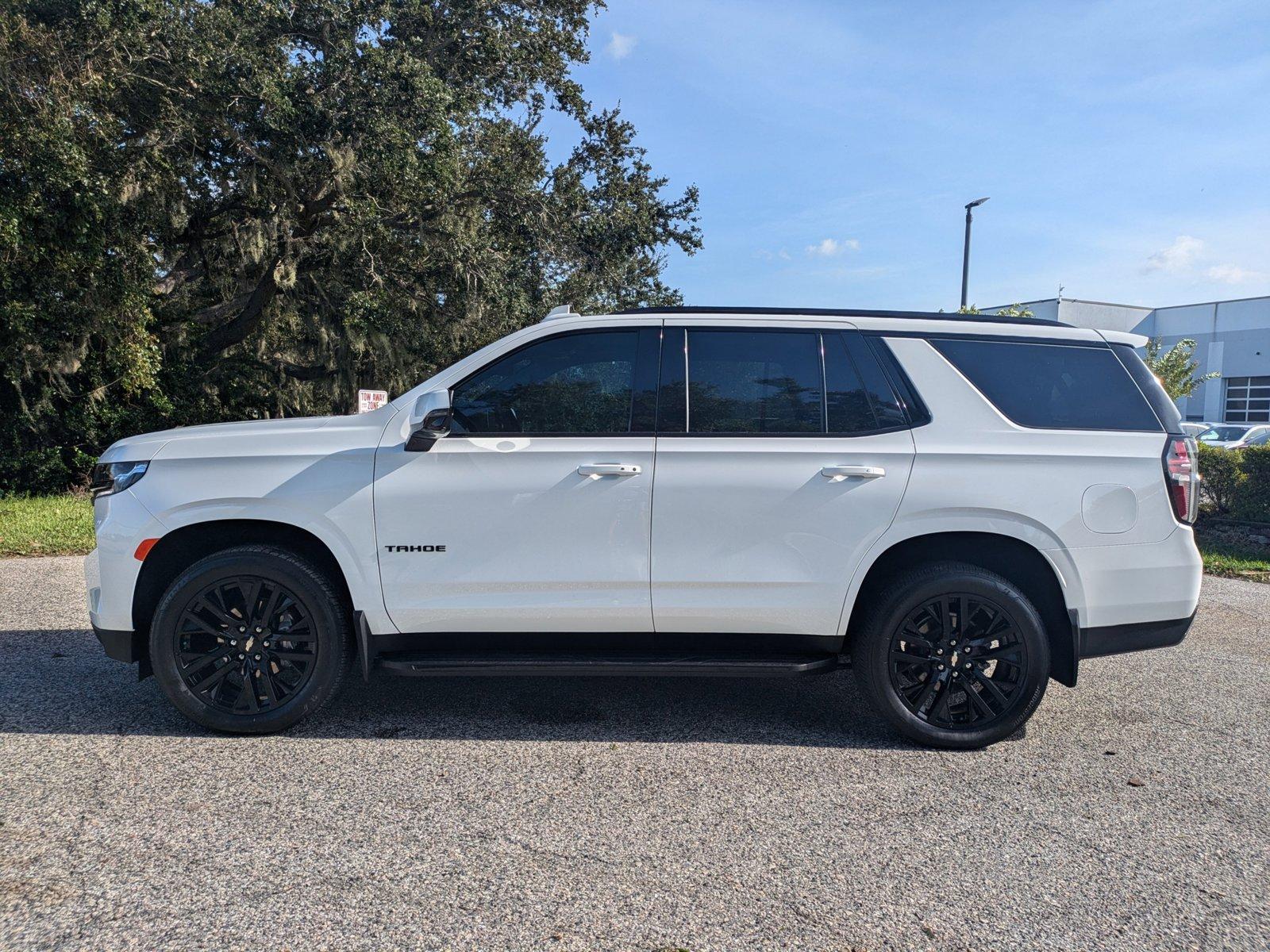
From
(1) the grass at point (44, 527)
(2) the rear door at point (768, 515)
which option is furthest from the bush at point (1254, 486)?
(1) the grass at point (44, 527)

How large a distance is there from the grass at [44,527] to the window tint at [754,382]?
26.2ft

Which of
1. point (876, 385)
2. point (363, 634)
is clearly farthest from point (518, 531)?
point (876, 385)

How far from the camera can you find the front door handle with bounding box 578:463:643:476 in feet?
13.1

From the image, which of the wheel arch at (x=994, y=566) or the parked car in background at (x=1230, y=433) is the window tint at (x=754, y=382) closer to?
the wheel arch at (x=994, y=566)

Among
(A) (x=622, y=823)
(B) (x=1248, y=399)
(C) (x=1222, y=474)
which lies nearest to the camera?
(A) (x=622, y=823)

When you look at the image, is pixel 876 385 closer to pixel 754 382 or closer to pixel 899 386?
pixel 899 386

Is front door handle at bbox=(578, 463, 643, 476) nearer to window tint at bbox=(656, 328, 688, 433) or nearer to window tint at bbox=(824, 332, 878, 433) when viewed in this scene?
window tint at bbox=(656, 328, 688, 433)

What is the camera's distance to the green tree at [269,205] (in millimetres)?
11703

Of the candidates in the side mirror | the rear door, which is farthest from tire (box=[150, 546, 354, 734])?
the rear door

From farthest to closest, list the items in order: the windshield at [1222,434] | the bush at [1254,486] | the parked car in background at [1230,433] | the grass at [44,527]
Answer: the windshield at [1222,434] < the parked car in background at [1230,433] < the bush at [1254,486] < the grass at [44,527]

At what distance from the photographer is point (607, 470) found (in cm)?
398

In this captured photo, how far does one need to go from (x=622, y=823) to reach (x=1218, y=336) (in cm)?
4760

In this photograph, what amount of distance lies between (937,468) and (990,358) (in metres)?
0.63

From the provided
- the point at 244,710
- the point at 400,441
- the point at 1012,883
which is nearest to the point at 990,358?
the point at 1012,883
